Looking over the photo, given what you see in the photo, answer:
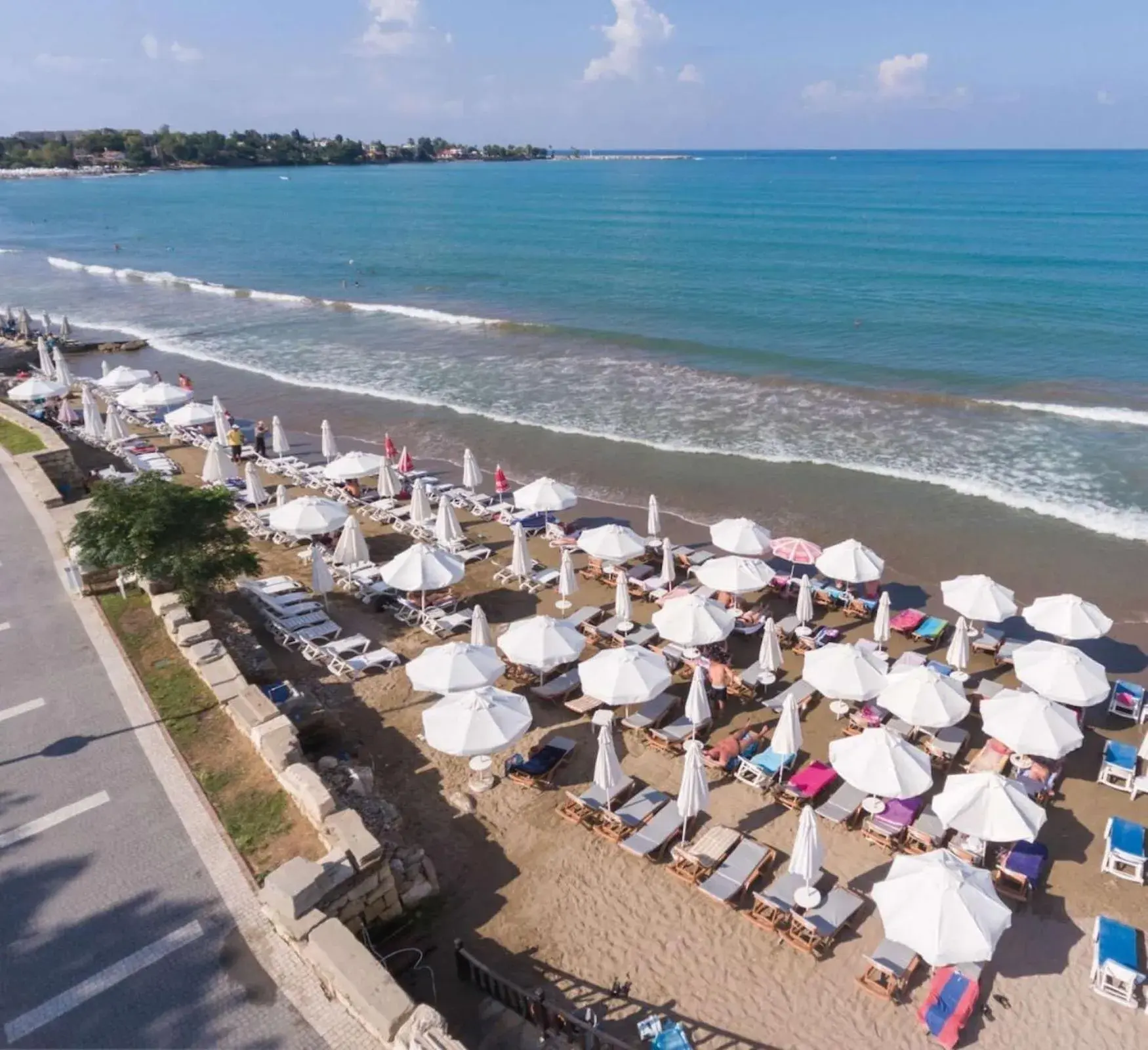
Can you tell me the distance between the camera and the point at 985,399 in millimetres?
28516

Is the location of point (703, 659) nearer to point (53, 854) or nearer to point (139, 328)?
point (53, 854)

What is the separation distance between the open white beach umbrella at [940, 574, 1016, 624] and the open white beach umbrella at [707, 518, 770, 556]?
3587 mm

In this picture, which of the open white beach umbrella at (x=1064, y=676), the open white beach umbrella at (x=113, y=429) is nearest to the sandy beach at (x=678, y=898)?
the open white beach umbrella at (x=1064, y=676)

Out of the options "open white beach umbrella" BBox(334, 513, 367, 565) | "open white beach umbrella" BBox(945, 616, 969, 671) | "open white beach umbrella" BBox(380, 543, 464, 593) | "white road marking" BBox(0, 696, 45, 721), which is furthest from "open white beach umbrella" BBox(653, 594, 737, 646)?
"white road marking" BBox(0, 696, 45, 721)

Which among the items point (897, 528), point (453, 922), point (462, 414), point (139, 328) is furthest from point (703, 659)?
point (139, 328)

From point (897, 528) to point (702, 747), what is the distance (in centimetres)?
1014

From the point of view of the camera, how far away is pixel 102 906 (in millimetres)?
7793

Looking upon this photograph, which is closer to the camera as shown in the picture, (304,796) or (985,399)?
(304,796)

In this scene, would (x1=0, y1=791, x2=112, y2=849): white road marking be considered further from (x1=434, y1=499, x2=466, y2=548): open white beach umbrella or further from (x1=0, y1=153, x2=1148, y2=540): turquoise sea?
(x1=0, y1=153, x2=1148, y2=540): turquoise sea

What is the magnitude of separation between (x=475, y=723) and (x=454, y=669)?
152 cm

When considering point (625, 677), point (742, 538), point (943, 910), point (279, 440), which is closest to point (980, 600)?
point (742, 538)

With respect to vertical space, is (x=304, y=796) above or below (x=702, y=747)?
above

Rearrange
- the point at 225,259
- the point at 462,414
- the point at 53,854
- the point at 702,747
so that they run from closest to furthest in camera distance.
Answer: the point at 53,854, the point at 702,747, the point at 462,414, the point at 225,259

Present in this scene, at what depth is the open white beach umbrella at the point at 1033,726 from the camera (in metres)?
10.9
